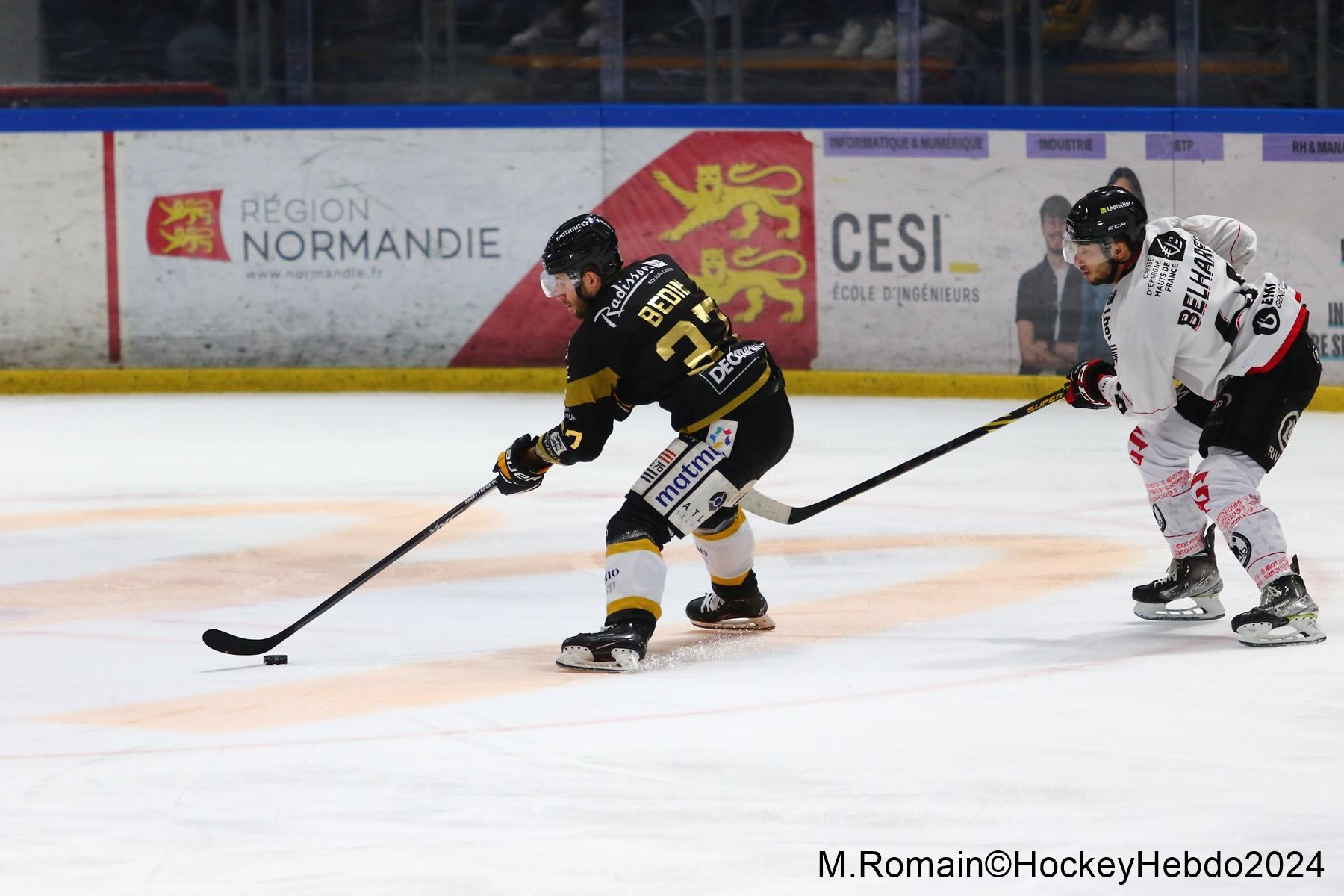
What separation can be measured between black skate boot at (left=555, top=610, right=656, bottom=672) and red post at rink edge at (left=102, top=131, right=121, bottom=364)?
6094 millimetres

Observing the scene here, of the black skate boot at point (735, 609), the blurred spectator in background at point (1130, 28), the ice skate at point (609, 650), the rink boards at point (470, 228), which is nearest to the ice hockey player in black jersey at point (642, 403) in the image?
the ice skate at point (609, 650)

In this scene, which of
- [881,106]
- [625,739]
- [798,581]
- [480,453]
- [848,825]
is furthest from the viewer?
[881,106]

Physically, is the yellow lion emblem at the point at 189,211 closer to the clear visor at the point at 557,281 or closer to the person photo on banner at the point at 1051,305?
the person photo on banner at the point at 1051,305

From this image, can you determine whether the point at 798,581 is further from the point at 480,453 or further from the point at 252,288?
the point at 252,288

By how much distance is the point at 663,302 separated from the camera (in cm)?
457

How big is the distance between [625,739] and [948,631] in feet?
4.15

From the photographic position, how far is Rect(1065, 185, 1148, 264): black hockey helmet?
458 centimetres

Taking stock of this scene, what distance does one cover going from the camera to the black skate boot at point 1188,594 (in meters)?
4.95

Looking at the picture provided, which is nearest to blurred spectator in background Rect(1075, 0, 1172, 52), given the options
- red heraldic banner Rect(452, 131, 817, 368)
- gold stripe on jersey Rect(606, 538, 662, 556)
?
red heraldic banner Rect(452, 131, 817, 368)

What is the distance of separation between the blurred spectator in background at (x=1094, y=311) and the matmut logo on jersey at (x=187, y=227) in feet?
13.7

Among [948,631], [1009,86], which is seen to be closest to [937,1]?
[1009,86]

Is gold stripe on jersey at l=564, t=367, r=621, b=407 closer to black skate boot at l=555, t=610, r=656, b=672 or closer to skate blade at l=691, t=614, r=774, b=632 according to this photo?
black skate boot at l=555, t=610, r=656, b=672

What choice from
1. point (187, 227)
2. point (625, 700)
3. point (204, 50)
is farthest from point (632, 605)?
point (204, 50)

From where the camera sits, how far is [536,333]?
9.80 meters
